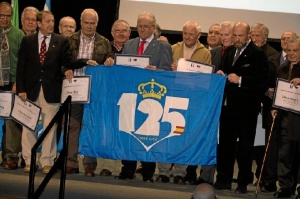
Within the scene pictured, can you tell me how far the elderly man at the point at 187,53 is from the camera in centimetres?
898

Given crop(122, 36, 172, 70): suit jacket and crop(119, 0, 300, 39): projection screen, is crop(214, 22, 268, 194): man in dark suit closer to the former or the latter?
crop(122, 36, 172, 70): suit jacket

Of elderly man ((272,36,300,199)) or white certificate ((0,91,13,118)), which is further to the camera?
white certificate ((0,91,13,118))

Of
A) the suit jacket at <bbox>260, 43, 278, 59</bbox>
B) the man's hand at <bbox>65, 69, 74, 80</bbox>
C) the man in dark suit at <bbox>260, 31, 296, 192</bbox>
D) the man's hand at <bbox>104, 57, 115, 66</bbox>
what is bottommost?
the man in dark suit at <bbox>260, 31, 296, 192</bbox>

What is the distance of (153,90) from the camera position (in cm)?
859

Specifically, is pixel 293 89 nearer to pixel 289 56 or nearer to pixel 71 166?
pixel 289 56

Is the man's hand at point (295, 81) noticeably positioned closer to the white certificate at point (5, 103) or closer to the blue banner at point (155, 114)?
the blue banner at point (155, 114)

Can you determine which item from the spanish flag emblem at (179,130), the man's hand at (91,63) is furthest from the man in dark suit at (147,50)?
the spanish flag emblem at (179,130)

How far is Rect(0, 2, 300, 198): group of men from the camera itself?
8664 millimetres

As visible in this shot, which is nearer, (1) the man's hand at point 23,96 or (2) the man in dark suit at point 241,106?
(2) the man in dark suit at point 241,106

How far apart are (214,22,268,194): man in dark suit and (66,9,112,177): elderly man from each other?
57.0 inches

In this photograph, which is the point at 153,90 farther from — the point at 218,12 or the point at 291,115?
the point at 218,12

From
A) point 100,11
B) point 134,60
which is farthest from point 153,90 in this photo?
point 100,11

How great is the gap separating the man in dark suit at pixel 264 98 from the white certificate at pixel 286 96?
42 centimetres

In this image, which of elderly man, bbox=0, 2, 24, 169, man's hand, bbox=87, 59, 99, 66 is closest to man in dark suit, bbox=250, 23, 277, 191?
man's hand, bbox=87, 59, 99, 66
